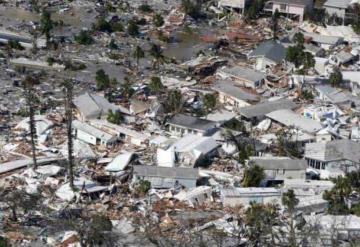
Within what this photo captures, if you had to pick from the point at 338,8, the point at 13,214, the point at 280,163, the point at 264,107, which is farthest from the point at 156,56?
the point at 13,214

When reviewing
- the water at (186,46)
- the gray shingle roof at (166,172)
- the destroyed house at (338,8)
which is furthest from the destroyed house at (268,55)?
the gray shingle roof at (166,172)

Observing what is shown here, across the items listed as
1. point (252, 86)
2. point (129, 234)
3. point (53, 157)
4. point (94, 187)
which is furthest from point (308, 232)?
point (252, 86)

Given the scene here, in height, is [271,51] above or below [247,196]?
above

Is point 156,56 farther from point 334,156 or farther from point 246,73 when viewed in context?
point 334,156

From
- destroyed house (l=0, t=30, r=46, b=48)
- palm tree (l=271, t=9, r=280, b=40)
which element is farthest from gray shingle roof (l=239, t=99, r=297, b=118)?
destroyed house (l=0, t=30, r=46, b=48)

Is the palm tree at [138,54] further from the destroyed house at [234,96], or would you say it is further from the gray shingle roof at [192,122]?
the gray shingle roof at [192,122]

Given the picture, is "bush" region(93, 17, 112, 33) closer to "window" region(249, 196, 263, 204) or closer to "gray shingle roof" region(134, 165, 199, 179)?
"gray shingle roof" region(134, 165, 199, 179)
